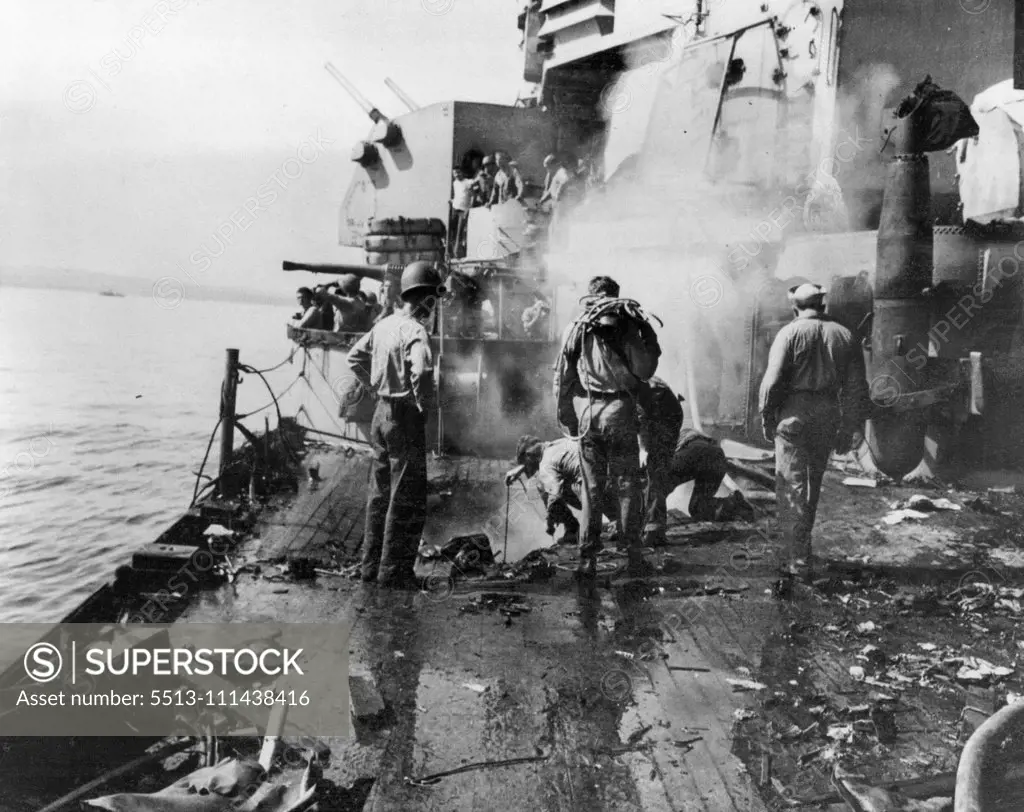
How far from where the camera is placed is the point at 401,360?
5.68 meters

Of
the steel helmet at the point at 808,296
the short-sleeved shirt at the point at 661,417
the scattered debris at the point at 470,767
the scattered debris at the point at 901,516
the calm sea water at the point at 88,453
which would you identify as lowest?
the calm sea water at the point at 88,453

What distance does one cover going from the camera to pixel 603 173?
61.1 feet

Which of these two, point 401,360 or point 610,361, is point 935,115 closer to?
point 610,361

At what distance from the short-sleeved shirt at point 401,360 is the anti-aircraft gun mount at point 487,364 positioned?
6.70 m

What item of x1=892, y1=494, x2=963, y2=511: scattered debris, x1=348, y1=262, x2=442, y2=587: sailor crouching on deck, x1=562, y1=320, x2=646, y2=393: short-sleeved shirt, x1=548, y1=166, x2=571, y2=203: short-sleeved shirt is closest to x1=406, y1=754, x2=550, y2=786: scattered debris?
x1=348, y1=262, x2=442, y2=587: sailor crouching on deck

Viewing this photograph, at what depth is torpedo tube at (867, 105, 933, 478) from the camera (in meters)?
8.71

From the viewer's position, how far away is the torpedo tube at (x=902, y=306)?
343 inches

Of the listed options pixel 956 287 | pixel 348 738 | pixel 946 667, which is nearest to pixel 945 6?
pixel 956 287

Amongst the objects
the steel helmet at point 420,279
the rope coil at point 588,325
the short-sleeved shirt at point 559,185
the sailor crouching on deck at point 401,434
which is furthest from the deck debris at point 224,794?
the short-sleeved shirt at point 559,185

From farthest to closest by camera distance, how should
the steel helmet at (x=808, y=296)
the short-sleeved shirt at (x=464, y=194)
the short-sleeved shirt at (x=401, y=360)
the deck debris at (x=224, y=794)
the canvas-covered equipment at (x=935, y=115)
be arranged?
the short-sleeved shirt at (x=464, y=194)
the canvas-covered equipment at (x=935, y=115)
the steel helmet at (x=808, y=296)
the short-sleeved shirt at (x=401, y=360)
the deck debris at (x=224, y=794)

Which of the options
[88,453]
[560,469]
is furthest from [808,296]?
[88,453]

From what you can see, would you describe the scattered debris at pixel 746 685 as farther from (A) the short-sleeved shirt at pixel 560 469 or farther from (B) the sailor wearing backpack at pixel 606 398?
(A) the short-sleeved shirt at pixel 560 469

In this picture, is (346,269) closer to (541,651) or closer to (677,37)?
(677,37)

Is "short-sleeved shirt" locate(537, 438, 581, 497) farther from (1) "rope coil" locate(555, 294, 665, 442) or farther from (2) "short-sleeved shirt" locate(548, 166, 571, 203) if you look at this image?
(2) "short-sleeved shirt" locate(548, 166, 571, 203)
